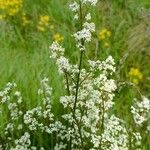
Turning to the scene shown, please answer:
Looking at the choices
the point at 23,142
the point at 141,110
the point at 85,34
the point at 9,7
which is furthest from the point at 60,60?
the point at 9,7

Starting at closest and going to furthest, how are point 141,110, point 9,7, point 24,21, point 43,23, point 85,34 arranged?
point 85,34 → point 141,110 → point 43,23 → point 24,21 → point 9,7

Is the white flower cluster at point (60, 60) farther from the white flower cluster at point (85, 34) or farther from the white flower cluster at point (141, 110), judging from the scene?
the white flower cluster at point (141, 110)

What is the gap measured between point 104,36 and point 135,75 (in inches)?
30.4

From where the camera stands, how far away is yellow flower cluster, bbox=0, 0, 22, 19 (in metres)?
6.63

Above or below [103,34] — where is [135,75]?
below

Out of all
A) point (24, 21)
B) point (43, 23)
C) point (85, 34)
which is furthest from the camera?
point (24, 21)

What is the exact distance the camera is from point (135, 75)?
5355 mm

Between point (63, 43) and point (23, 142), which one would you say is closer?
point (23, 142)

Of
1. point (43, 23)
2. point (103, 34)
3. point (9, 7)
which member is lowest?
point (103, 34)

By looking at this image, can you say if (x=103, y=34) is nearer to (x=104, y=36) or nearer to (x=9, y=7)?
(x=104, y=36)

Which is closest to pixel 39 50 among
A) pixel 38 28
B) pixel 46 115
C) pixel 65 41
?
pixel 65 41

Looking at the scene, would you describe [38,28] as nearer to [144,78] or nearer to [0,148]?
[144,78]

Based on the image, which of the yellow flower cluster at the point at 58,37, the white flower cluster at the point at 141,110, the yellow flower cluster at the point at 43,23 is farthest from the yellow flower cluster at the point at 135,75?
the white flower cluster at the point at 141,110

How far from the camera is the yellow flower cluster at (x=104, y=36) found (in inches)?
233
